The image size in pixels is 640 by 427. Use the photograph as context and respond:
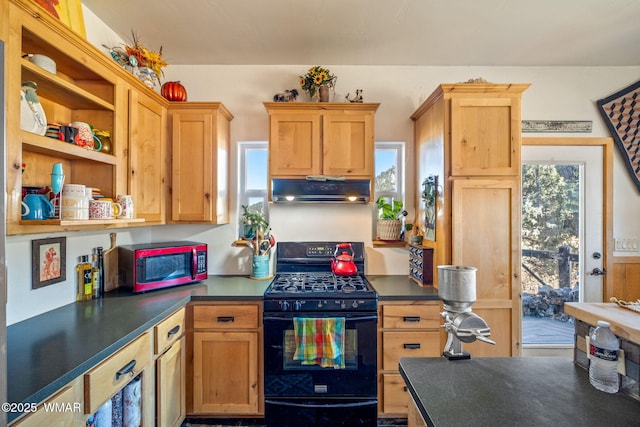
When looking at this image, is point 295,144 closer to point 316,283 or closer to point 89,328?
point 316,283

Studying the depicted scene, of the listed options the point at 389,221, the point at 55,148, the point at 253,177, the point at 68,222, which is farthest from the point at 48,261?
the point at 389,221

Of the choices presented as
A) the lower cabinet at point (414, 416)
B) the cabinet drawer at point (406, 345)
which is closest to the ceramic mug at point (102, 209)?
the lower cabinet at point (414, 416)

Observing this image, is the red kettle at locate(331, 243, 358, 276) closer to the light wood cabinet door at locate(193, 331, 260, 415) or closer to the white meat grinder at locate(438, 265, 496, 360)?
the light wood cabinet door at locate(193, 331, 260, 415)

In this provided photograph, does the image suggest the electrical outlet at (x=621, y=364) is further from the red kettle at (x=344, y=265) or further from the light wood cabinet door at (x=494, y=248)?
the red kettle at (x=344, y=265)

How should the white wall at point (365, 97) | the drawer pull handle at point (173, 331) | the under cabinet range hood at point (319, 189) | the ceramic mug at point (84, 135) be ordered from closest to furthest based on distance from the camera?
the ceramic mug at point (84, 135)
the drawer pull handle at point (173, 331)
the under cabinet range hood at point (319, 189)
the white wall at point (365, 97)

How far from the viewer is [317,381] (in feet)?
6.22

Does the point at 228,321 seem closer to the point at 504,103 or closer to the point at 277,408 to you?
the point at 277,408

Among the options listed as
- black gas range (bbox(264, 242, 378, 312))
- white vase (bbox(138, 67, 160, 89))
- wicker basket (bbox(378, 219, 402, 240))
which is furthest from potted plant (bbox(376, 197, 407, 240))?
white vase (bbox(138, 67, 160, 89))

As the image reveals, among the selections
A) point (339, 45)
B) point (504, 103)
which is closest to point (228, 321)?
point (339, 45)

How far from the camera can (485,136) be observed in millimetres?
2012

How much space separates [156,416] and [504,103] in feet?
9.62

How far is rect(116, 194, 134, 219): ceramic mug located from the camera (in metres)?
1.68

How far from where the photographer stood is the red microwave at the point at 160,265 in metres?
1.97

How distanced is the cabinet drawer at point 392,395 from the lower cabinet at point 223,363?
0.87 metres
